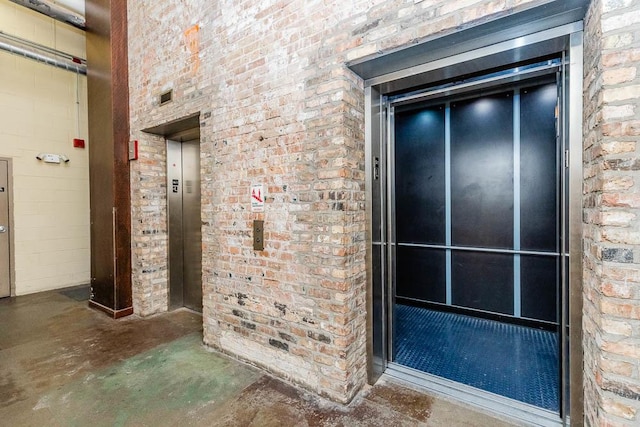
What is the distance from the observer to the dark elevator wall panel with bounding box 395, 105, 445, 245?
3.71 meters

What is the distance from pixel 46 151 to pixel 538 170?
680cm

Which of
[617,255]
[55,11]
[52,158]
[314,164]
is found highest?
[55,11]

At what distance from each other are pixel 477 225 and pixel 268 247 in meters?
2.54

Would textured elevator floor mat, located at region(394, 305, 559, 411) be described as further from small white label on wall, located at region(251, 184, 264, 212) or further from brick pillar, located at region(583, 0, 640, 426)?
small white label on wall, located at region(251, 184, 264, 212)

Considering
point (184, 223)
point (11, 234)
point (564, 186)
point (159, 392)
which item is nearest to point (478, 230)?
point (564, 186)

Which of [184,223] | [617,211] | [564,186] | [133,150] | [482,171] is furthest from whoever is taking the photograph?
[184,223]

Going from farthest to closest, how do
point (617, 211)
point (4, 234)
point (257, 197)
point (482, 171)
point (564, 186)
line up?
point (4, 234), point (482, 171), point (257, 197), point (564, 186), point (617, 211)

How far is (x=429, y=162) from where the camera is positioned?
378 cm

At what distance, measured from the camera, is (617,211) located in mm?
1256

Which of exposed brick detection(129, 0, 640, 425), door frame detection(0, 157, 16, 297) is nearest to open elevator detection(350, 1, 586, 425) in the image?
exposed brick detection(129, 0, 640, 425)

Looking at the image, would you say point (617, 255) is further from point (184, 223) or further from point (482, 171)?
point (184, 223)

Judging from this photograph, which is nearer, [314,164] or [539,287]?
[314,164]

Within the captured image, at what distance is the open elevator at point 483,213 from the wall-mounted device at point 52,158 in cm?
521

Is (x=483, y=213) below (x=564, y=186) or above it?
below
